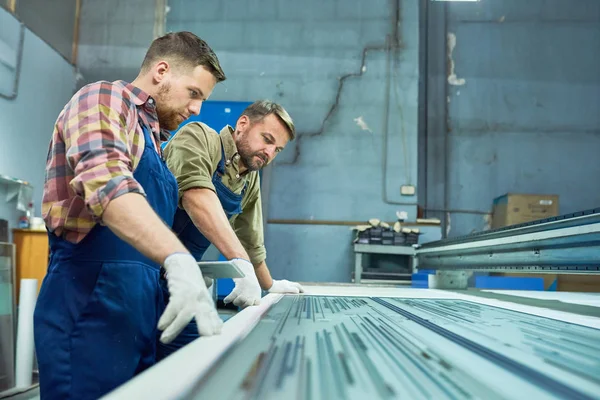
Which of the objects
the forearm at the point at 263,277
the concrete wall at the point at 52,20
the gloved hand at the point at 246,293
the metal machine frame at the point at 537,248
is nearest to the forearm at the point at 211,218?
the gloved hand at the point at 246,293

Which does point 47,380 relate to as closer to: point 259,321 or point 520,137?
point 259,321

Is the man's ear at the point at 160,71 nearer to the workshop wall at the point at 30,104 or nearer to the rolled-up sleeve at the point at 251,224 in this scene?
the rolled-up sleeve at the point at 251,224

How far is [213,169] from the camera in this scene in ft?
5.36

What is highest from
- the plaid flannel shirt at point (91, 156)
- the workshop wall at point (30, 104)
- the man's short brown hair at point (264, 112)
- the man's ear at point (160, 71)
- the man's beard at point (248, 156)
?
the workshop wall at point (30, 104)

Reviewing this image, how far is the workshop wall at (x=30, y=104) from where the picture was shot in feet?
13.1

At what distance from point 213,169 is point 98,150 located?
0.81 m

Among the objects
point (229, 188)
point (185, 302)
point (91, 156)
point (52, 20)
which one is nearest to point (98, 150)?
point (91, 156)

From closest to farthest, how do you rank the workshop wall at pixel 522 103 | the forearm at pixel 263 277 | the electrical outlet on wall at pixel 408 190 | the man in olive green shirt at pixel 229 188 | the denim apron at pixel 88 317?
the denim apron at pixel 88 317 < the man in olive green shirt at pixel 229 188 < the forearm at pixel 263 277 < the electrical outlet on wall at pixel 408 190 < the workshop wall at pixel 522 103

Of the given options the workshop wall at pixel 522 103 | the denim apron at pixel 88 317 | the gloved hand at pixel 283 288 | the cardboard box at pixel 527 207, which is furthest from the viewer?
the workshop wall at pixel 522 103

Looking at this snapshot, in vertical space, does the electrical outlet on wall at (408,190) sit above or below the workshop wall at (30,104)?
below

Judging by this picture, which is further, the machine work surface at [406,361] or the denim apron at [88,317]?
the denim apron at [88,317]

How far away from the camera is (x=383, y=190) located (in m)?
4.59

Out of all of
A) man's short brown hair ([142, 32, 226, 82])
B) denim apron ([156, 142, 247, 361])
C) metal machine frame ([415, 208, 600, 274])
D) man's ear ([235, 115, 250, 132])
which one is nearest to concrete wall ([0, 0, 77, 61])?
man's ear ([235, 115, 250, 132])

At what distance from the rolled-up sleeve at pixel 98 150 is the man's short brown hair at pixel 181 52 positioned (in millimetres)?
252
